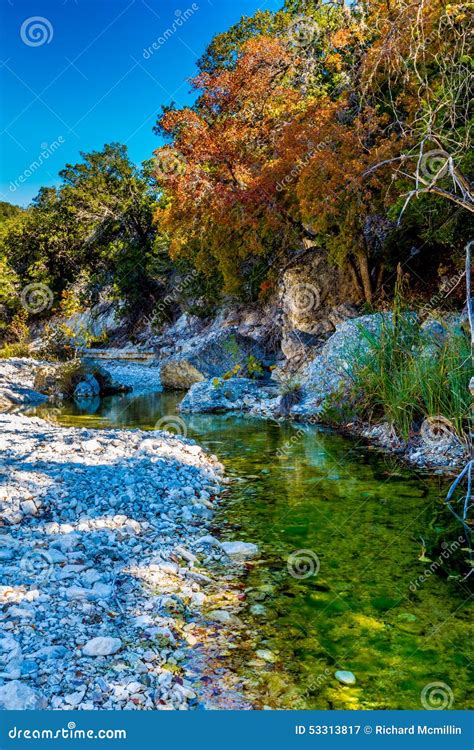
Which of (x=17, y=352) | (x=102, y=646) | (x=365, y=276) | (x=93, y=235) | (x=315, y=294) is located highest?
(x=93, y=235)

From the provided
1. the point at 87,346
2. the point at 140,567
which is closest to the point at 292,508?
the point at 140,567

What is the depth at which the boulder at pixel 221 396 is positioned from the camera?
12.2 m

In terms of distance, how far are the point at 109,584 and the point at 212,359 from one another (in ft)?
42.7

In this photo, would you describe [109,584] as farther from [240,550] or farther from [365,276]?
[365,276]

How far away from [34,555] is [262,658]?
69.6 inches

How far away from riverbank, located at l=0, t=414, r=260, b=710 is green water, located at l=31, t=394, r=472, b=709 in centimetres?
23

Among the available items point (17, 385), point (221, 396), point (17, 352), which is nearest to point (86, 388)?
point (17, 385)

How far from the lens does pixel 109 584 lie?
347 centimetres

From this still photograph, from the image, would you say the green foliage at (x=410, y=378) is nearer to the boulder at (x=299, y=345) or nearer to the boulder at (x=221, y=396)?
the boulder at (x=221, y=396)

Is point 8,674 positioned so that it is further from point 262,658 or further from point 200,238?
point 200,238

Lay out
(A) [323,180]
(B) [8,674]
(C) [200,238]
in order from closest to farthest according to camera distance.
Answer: (B) [8,674] → (A) [323,180] → (C) [200,238]

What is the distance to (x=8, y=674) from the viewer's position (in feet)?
8.16

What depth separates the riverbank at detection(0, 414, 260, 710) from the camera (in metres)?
2.53

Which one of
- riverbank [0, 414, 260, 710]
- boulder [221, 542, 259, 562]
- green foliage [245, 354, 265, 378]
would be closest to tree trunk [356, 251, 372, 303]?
green foliage [245, 354, 265, 378]
